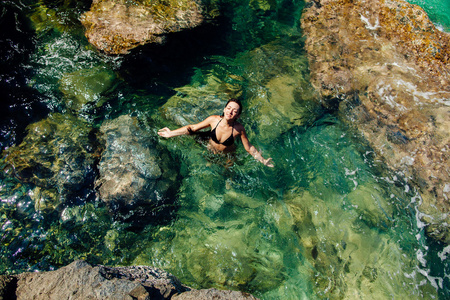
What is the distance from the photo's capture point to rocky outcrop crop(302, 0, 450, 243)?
4570 mm

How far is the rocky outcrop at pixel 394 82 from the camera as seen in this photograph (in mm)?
4570

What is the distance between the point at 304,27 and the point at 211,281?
21.0 ft

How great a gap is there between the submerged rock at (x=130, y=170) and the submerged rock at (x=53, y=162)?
10.3 inches

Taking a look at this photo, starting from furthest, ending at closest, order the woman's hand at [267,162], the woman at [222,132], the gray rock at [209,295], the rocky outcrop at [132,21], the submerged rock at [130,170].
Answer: the rocky outcrop at [132,21], the woman at [222,132], the woman's hand at [267,162], the submerged rock at [130,170], the gray rock at [209,295]

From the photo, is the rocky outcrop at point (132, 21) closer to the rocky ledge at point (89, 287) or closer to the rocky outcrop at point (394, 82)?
the rocky outcrop at point (394, 82)

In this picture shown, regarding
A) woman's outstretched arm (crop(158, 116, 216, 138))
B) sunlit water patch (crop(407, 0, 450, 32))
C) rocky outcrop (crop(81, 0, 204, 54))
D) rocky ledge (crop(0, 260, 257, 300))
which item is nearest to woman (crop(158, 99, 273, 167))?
woman's outstretched arm (crop(158, 116, 216, 138))

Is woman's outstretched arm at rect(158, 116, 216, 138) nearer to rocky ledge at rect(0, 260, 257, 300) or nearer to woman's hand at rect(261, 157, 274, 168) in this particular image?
woman's hand at rect(261, 157, 274, 168)

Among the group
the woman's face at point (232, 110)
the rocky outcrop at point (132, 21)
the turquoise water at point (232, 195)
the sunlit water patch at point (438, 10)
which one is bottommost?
the turquoise water at point (232, 195)

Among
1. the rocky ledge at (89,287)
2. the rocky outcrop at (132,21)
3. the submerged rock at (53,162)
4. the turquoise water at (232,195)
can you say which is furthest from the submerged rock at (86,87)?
the rocky ledge at (89,287)

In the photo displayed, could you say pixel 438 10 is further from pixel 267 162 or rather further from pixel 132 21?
pixel 132 21

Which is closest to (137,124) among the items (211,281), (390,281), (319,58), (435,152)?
(211,281)

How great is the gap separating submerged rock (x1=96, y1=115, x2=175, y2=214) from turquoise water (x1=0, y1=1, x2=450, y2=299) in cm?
21

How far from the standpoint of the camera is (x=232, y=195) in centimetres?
455

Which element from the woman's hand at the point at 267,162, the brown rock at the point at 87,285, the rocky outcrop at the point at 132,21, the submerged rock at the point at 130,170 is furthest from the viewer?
the rocky outcrop at the point at 132,21
